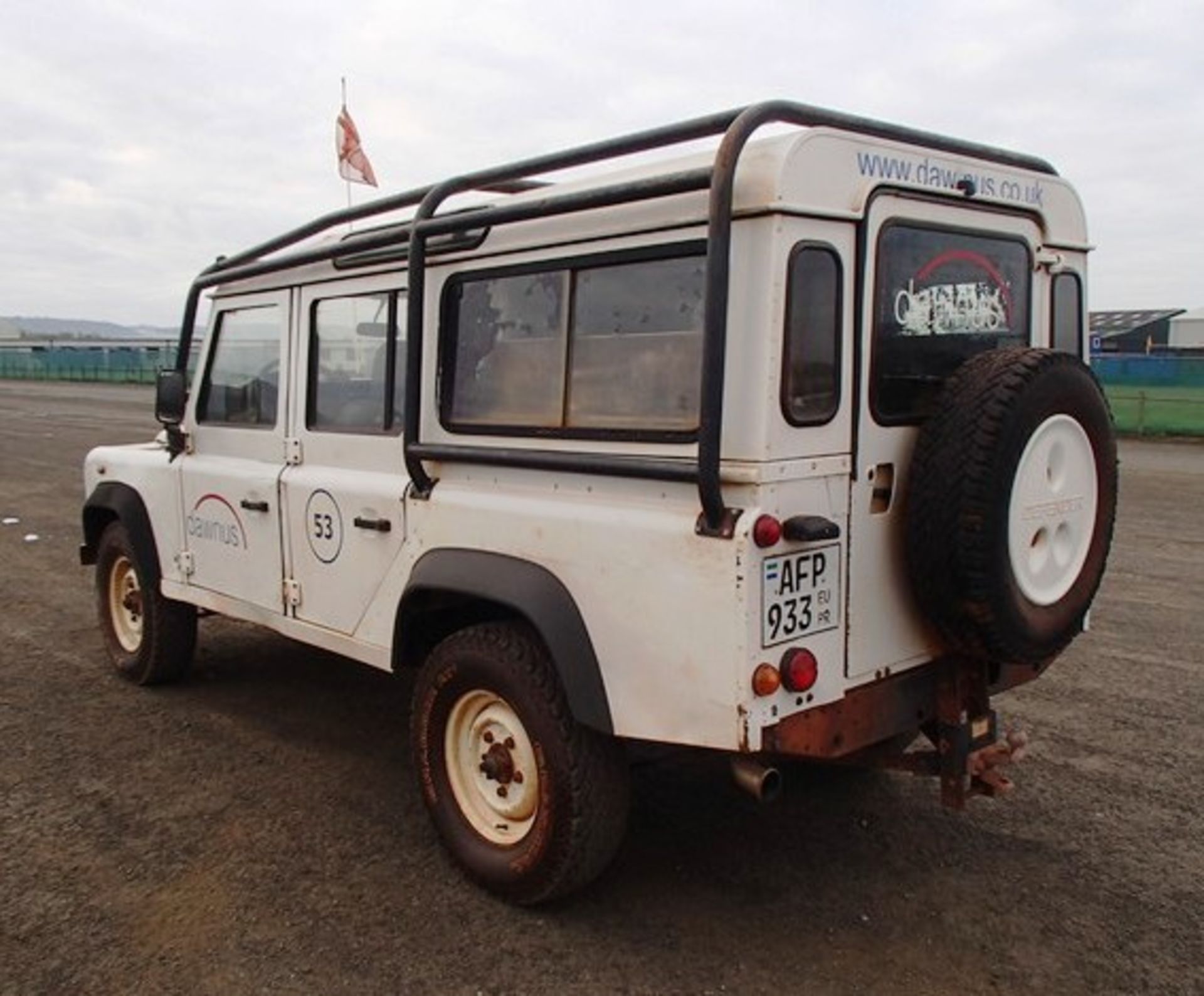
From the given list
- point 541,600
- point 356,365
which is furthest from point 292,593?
point 541,600

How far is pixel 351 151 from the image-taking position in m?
6.41

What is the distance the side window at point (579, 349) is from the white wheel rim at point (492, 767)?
96cm

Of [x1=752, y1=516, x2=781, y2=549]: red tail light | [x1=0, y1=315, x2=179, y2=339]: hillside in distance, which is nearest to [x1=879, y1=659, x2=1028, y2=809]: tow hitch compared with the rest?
[x1=752, y1=516, x2=781, y2=549]: red tail light

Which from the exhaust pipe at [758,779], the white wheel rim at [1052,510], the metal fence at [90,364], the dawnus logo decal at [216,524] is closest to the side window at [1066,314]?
the white wheel rim at [1052,510]

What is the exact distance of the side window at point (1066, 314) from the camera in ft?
12.6

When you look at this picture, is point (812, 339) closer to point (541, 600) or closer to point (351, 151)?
point (541, 600)

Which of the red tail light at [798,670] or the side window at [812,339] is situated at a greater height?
the side window at [812,339]

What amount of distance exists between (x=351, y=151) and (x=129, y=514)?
8.30ft

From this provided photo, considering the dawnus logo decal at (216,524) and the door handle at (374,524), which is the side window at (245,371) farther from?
the door handle at (374,524)

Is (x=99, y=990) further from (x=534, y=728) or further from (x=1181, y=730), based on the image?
(x=1181, y=730)

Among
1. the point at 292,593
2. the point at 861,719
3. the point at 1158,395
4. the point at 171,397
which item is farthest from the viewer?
the point at 1158,395

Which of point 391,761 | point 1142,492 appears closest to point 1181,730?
point 391,761

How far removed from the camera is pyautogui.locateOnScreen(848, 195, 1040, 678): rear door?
10.1ft

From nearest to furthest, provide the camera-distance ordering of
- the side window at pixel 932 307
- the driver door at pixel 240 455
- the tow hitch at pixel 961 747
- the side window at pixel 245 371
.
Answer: the side window at pixel 932 307
the tow hitch at pixel 961 747
the driver door at pixel 240 455
the side window at pixel 245 371
